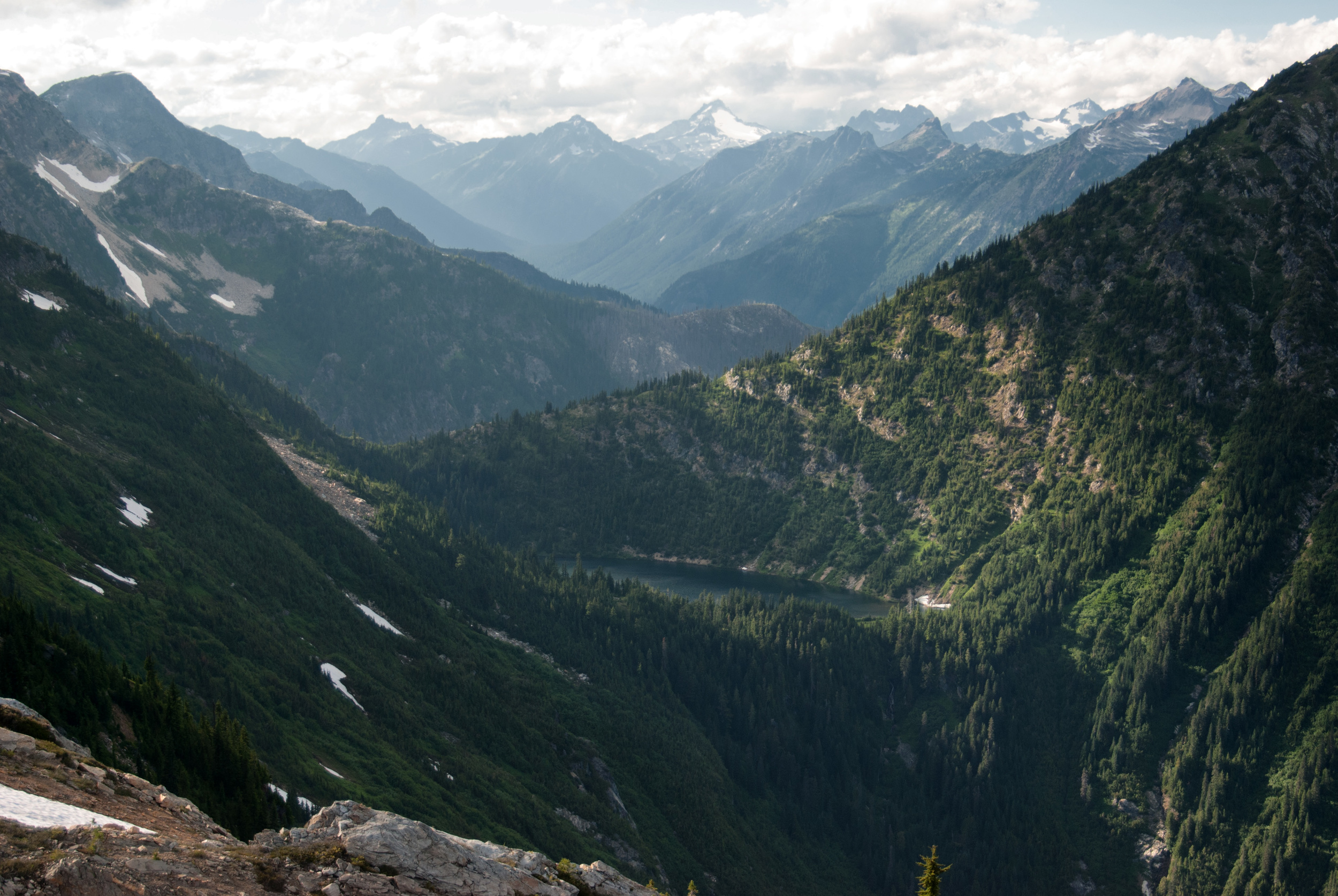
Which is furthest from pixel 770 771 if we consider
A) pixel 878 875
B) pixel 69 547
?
pixel 69 547

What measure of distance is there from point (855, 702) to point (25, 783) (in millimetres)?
163139

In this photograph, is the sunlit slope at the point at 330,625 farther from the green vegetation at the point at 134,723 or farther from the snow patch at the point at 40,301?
the green vegetation at the point at 134,723

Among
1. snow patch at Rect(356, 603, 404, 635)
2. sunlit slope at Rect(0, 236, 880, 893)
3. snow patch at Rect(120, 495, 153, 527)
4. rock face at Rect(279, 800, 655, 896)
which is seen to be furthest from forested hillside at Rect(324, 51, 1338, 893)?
rock face at Rect(279, 800, 655, 896)

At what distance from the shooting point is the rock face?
109 feet

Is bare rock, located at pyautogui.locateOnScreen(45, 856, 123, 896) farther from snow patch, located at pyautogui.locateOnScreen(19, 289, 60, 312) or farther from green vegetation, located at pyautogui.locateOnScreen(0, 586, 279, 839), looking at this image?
snow patch, located at pyautogui.locateOnScreen(19, 289, 60, 312)

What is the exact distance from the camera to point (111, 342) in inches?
5797

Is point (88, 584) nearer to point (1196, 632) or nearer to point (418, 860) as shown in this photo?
point (418, 860)

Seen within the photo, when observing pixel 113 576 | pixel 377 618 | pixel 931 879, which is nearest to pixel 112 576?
pixel 113 576

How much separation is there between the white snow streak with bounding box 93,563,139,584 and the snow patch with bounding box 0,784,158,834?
61113mm

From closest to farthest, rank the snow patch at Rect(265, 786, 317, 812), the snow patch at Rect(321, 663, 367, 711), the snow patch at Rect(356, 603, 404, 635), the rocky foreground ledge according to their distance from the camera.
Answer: the rocky foreground ledge, the snow patch at Rect(265, 786, 317, 812), the snow patch at Rect(321, 663, 367, 711), the snow patch at Rect(356, 603, 404, 635)

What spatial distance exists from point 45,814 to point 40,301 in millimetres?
141896

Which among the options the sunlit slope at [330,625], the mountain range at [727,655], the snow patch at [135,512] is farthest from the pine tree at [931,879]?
the snow patch at [135,512]

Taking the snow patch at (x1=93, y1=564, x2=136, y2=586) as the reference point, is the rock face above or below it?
above

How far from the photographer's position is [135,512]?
3979 inches
